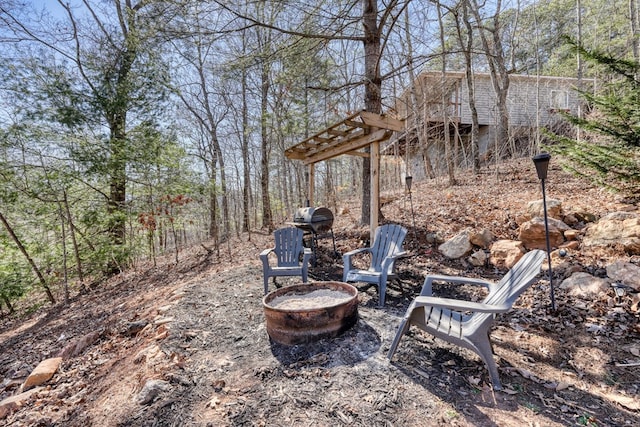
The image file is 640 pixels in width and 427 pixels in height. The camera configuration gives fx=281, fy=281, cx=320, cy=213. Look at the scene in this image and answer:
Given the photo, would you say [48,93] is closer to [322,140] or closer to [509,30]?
[322,140]

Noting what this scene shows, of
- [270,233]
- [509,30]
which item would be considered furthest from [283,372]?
[509,30]

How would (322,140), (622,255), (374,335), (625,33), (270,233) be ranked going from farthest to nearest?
1. (625,33)
2. (270,233)
3. (322,140)
4. (622,255)
5. (374,335)

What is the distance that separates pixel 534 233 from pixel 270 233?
577cm

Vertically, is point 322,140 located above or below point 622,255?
above

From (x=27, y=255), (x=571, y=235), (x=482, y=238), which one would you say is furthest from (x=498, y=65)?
(x=27, y=255)

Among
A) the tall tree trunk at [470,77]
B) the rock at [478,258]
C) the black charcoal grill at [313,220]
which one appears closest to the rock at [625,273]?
the rock at [478,258]

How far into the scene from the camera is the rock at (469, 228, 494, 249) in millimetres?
3959

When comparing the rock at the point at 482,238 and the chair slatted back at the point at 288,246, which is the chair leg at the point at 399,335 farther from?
the rock at the point at 482,238

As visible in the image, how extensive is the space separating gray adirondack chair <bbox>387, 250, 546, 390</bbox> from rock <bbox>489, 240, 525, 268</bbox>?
1662 mm

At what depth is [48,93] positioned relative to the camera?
5.79 metres

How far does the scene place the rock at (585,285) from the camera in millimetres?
2627

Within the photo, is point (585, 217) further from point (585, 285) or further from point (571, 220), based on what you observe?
point (585, 285)

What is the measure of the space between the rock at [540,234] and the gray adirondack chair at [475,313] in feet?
6.43

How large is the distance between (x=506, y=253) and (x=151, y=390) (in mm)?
3991
